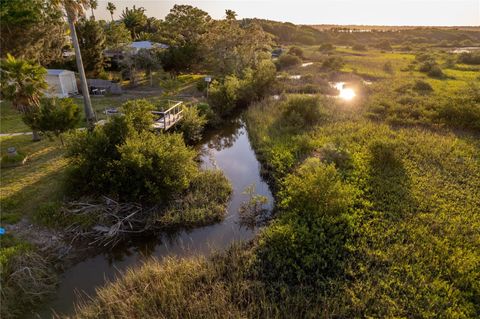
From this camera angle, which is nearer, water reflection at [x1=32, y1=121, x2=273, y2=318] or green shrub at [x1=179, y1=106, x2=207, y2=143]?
water reflection at [x1=32, y1=121, x2=273, y2=318]

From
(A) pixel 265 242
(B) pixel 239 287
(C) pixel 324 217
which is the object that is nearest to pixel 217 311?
(B) pixel 239 287

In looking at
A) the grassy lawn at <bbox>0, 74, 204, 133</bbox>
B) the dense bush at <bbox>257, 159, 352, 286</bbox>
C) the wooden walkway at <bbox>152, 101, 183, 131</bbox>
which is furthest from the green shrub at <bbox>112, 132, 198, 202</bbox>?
the grassy lawn at <bbox>0, 74, 204, 133</bbox>

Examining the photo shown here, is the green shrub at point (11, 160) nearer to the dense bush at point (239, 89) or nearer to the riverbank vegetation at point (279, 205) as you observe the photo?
the riverbank vegetation at point (279, 205)

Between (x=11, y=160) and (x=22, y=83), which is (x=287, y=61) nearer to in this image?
(x=22, y=83)

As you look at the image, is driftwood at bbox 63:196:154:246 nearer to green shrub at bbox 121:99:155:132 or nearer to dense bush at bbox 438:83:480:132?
green shrub at bbox 121:99:155:132

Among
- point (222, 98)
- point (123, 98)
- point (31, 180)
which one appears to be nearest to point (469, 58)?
point (222, 98)

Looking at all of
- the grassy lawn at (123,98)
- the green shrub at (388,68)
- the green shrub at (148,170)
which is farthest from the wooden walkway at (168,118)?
the green shrub at (388,68)
